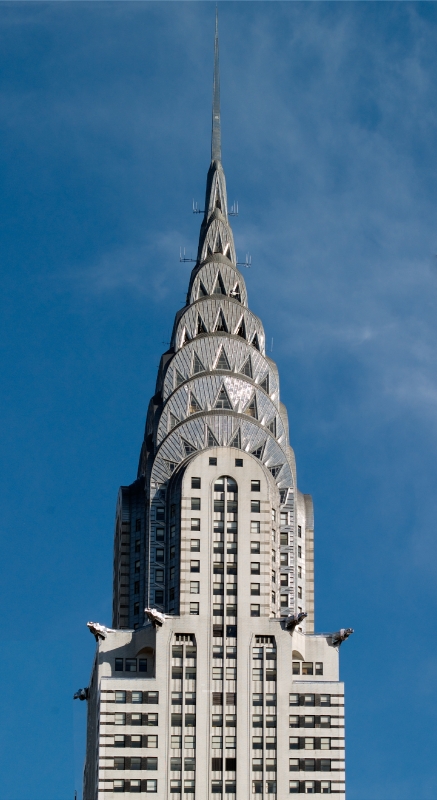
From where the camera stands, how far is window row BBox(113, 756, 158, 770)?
188 metres

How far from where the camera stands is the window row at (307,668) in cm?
19712

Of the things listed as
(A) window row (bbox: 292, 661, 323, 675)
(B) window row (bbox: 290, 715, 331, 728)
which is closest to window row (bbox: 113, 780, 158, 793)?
(B) window row (bbox: 290, 715, 331, 728)

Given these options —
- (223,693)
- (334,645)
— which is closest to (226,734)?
(223,693)

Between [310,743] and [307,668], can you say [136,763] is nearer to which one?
[310,743]

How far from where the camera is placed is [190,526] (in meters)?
199

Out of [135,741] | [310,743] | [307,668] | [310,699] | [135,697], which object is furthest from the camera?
[307,668]

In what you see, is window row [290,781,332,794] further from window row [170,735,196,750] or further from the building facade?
window row [170,735,196,750]

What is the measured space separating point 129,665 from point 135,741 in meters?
10.0

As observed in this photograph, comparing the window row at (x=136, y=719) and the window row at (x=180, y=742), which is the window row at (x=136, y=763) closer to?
the window row at (x=180, y=742)

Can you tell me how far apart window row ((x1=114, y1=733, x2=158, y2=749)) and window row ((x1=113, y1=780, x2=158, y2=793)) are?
3.85 meters

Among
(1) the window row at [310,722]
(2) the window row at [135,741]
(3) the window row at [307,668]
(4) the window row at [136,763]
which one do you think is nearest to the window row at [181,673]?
(2) the window row at [135,741]

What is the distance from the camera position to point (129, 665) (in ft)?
643

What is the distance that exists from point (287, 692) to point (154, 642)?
1522 centimetres

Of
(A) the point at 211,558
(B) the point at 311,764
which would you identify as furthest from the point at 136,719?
(A) the point at 211,558
